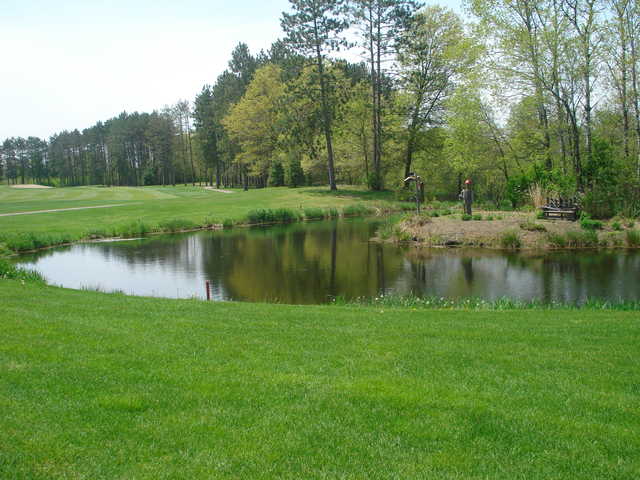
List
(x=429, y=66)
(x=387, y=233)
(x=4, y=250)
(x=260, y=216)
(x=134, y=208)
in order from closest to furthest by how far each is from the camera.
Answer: (x=4, y=250)
(x=387, y=233)
(x=260, y=216)
(x=134, y=208)
(x=429, y=66)

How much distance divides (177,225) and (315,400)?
2878cm

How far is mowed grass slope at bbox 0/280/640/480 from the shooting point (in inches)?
166

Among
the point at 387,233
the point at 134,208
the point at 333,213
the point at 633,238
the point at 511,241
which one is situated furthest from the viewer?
the point at 134,208

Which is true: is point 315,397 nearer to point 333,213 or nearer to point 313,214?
point 313,214

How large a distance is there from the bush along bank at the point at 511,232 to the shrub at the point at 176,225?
1264 cm

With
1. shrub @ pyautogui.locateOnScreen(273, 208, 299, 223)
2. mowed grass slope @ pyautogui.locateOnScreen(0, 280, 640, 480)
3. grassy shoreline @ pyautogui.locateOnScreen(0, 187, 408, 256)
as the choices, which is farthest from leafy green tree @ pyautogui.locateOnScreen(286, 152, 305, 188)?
mowed grass slope @ pyautogui.locateOnScreen(0, 280, 640, 480)

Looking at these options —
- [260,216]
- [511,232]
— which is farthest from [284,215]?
[511,232]

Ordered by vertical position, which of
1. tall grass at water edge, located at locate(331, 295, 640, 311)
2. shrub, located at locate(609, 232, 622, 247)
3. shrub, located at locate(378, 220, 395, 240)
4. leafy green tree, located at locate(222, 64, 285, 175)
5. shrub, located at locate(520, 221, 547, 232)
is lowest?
tall grass at water edge, located at locate(331, 295, 640, 311)

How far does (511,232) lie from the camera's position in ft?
75.9

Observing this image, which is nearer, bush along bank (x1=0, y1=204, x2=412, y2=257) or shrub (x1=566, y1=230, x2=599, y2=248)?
shrub (x1=566, y1=230, x2=599, y2=248)

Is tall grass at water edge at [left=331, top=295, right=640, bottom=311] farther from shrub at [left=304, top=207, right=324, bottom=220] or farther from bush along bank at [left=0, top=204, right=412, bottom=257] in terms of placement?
shrub at [left=304, top=207, right=324, bottom=220]

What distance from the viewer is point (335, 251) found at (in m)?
23.7

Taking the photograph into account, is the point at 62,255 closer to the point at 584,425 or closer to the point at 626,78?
the point at 584,425

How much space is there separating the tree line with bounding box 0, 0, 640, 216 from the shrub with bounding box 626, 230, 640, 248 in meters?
3.32
